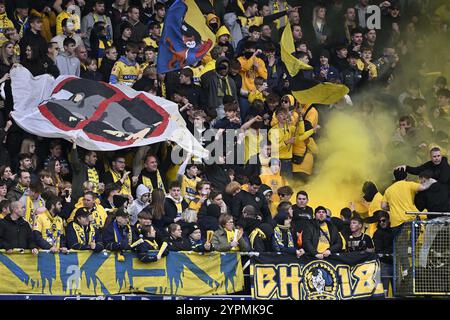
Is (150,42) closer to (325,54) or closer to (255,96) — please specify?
(255,96)

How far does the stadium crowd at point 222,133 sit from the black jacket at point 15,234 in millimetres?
11

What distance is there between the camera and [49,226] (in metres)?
18.4

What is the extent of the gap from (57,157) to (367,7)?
22.9ft

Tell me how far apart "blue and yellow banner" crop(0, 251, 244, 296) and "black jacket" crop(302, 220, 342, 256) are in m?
0.88

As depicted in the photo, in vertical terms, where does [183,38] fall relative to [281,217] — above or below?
above

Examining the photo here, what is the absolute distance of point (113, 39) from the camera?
22.3 meters

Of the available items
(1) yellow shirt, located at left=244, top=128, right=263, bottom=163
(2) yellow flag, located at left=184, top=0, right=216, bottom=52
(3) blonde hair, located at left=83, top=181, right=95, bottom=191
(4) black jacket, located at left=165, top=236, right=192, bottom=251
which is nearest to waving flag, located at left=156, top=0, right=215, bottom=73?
(2) yellow flag, located at left=184, top=0, right=216, bottom=52

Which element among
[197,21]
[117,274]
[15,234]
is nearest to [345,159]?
[197,21]

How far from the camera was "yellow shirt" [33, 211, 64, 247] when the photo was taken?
18.3 metres

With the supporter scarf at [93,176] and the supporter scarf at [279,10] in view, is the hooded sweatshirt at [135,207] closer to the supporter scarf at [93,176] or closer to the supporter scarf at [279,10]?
the supporter scarf at [93,176]

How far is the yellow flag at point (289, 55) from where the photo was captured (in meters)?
22.1

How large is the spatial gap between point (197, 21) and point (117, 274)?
524 centimetres

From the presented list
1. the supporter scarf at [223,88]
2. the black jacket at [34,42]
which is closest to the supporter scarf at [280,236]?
the supporter scarf at [223,88]

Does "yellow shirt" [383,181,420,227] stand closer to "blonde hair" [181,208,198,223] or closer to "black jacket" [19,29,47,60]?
"blonde hair" [181,208,198,223]
